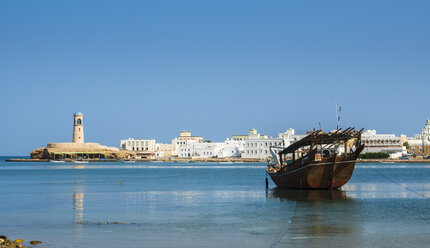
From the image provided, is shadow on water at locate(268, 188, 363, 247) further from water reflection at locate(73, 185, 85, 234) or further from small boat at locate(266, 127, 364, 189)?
water reflection at locate(73, 185, 85, 234)

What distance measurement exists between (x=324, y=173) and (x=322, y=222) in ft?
55.0

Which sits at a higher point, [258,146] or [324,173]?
[258,146]

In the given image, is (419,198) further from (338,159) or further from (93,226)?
(93,226)

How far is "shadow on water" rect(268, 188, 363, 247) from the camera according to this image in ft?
67.7

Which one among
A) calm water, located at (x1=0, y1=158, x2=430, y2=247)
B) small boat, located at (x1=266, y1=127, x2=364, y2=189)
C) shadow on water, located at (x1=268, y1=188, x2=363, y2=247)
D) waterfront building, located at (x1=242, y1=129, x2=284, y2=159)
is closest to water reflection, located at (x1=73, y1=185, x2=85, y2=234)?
calm water, located at (x1=0, y1=158, x2=430, y2=247)

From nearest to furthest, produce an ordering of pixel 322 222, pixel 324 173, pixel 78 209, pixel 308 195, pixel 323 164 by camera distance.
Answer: pixel 322 222 < pixel 78 209 < pixel 308 195 < pixel 323 164 < pixel 324 173

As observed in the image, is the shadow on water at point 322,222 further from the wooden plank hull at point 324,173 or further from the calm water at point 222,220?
the wooden plank hull at point 324,173

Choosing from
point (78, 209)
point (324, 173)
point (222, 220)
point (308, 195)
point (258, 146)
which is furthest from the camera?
point (258, 146)

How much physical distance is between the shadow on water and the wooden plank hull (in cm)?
137

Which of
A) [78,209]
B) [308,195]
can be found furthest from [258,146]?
[78,209]

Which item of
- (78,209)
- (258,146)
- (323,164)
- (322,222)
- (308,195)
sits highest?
(258,146)

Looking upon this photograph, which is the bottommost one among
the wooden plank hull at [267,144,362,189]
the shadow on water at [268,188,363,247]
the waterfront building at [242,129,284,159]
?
the shadow on water at [268,188,363,247]

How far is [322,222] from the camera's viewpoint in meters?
26.0

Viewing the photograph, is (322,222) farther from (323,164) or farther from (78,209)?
(323,164)
